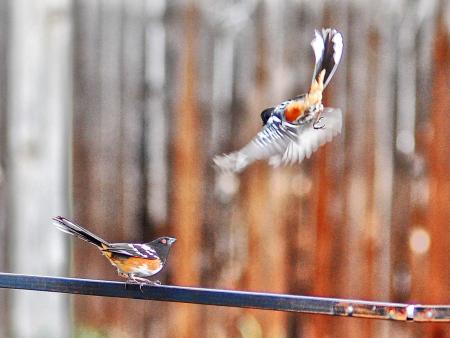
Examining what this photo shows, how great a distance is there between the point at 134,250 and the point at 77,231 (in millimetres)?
196

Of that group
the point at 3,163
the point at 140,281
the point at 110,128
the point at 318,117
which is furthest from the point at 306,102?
the point at 3,163

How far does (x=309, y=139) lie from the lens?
6.87 feet

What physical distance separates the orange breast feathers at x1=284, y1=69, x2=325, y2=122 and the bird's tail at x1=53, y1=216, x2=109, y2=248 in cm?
68

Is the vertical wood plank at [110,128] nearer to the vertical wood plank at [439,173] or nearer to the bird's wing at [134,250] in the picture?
the bird's wing at [134,250]

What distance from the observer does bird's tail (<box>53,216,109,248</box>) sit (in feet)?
7.18

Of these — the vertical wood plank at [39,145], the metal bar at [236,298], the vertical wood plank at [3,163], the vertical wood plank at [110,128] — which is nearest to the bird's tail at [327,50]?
the vertical wood plank at [110,128]

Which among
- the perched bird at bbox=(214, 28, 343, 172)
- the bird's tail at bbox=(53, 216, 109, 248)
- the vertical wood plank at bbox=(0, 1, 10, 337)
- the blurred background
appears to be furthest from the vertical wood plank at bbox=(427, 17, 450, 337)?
the vertical wood plank at bbox=(0, 1, 10, 337)

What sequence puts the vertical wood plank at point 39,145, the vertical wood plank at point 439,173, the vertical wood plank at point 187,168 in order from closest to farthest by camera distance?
the vertical wood plank at point 439,173 → the vertical wood plank at point 187,168 → the vertical wood plank at point 39,145

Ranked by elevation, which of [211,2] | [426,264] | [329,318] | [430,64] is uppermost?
[211,2]

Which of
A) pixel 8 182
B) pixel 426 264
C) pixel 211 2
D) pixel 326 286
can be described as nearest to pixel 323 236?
pixel 326 286

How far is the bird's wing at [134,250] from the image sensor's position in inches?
85.0

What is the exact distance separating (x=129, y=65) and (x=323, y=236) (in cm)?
78

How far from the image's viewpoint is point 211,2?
2.13 meters

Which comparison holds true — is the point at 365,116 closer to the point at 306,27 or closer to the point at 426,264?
the point at 306,27
